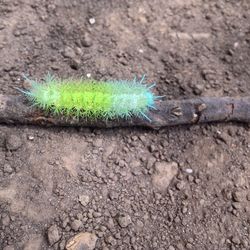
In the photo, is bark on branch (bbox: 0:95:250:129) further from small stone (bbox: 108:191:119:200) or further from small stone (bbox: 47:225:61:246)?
small stone (bbox: 47:225:61:246)

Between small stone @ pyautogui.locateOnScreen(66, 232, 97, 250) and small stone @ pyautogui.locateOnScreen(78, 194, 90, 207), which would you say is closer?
small stone @ pyautogui.locateOnScreen(66, 232, 97, 250)

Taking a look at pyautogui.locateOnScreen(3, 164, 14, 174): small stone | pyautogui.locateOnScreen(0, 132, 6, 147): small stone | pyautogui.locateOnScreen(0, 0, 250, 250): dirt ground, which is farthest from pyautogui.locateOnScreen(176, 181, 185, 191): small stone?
pyautogui.locateOnScreen(0, 132, 6, 147): small stone

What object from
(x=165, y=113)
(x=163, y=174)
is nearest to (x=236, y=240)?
(x=163, y=174)

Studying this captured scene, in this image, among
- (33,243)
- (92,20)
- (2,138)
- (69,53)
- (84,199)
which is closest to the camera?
(33,243)

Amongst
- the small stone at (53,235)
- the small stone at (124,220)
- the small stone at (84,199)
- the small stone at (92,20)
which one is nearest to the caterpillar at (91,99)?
the small stone at (84,199)

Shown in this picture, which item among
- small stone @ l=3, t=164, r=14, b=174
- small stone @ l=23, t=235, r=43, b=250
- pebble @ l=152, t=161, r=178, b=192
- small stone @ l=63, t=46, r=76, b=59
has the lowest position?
small stone @ l=23, t=235, r=43, b=250

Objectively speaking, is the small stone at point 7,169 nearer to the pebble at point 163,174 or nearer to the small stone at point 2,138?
the small stone at point 2,138

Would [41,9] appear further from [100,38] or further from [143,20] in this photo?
[143,20]

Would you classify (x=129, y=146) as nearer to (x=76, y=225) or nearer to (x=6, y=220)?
(x=76, y=225)
